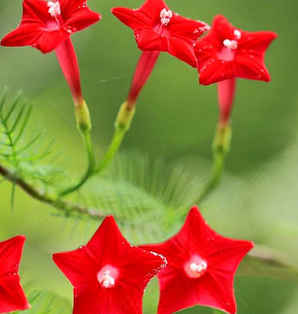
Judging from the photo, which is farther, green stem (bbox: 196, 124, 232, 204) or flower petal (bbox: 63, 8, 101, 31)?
green stem (bbox: 196, 124, 232, 204)

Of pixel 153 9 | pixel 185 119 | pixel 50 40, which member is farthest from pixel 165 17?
pixel 185 119

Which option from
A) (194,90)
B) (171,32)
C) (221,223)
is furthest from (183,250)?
(194,90)

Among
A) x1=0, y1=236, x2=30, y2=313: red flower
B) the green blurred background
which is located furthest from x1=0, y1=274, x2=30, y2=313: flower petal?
the green blurred background

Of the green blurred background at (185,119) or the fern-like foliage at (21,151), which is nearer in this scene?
the fern-like foliage at (21,151)

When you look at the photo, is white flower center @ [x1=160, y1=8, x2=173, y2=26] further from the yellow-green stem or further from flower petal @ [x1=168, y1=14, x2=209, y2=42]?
the yellow-green stem

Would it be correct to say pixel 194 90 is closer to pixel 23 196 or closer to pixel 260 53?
pixel 23 196

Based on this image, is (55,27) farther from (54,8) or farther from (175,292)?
(175,292)

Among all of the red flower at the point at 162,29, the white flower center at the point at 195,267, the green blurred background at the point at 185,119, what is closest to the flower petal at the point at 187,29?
the red flower at the point at 162,29

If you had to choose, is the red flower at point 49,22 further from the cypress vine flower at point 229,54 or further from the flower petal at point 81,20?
the cypress vine flower at point 229,54
